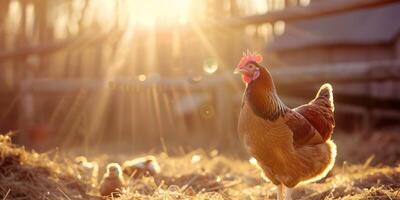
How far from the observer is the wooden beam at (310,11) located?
7387 mm

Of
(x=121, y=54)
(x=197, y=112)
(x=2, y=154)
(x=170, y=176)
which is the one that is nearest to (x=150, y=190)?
(x=170, y=176)

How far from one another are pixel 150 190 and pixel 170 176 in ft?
3.17

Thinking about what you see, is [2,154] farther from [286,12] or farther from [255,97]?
[286,12]

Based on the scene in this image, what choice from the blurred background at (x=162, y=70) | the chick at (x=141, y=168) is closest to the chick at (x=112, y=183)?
the chick at (x=141, y=168)

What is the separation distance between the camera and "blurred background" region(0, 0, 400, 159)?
10.5m

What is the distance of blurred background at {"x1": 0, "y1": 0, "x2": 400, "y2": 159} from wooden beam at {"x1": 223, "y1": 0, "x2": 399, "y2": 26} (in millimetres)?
19

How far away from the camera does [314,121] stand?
4980 mm

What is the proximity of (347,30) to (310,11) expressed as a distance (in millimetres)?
10773

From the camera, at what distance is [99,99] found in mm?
12547

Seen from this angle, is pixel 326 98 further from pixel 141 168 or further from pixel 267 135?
pixel 141 168

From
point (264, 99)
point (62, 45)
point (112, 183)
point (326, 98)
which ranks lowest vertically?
point (112, 183)

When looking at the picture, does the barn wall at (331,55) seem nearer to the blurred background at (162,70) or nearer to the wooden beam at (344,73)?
the blurred background at (162,70)

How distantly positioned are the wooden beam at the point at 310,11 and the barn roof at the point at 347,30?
8729 mm

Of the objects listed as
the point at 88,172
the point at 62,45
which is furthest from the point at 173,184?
the point at 62,45
